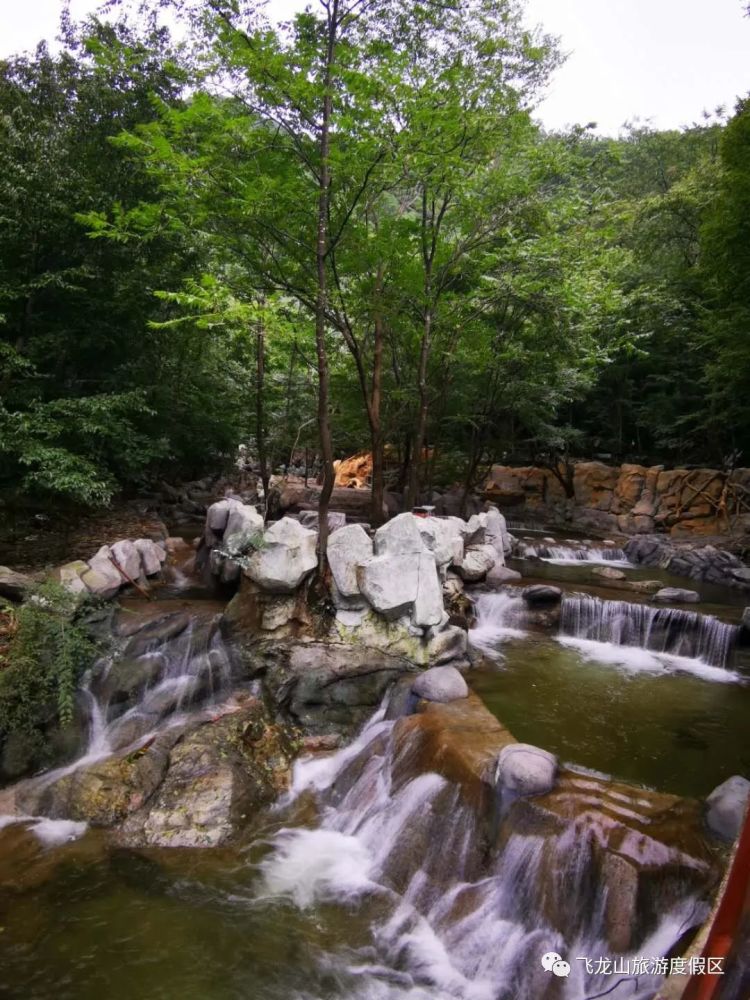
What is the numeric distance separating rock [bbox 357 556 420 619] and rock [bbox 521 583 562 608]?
3.84 m

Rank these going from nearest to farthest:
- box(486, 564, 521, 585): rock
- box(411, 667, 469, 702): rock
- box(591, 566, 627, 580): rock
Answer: box(411, 667, 469, 702): rock
box(486, 564, 521, 585): rock
box(591, 566, 627, 580): rock

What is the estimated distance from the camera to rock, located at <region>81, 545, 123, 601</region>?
847cm

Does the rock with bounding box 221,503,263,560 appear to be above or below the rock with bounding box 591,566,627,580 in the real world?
above

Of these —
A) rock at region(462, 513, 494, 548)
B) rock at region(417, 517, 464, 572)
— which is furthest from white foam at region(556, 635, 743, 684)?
rock at region(462, 513, 494, 548)

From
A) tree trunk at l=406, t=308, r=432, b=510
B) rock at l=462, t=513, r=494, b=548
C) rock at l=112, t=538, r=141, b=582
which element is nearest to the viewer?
rock at l=112, t=538, r=141, b=582

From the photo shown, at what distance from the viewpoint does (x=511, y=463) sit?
27359mm

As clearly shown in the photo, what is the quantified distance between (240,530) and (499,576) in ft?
18.9

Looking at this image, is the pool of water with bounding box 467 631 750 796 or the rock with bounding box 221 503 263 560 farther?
the rock with bounding box 221 503 263 560

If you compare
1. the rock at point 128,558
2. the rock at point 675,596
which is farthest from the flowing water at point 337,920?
the rock at point 675,596

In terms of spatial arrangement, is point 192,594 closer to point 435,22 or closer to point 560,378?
point 435,22

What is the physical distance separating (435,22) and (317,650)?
1021 cm

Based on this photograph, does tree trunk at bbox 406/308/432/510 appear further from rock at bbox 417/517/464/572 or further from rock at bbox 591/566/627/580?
rock at bbox 591/566/627/580

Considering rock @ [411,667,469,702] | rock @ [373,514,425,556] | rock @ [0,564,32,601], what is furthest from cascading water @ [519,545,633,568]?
rock @ [0,564,32,601]

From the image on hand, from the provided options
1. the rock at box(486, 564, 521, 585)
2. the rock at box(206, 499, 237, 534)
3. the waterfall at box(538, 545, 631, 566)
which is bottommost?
the waterfall at box(538, 545, 631, 566)
